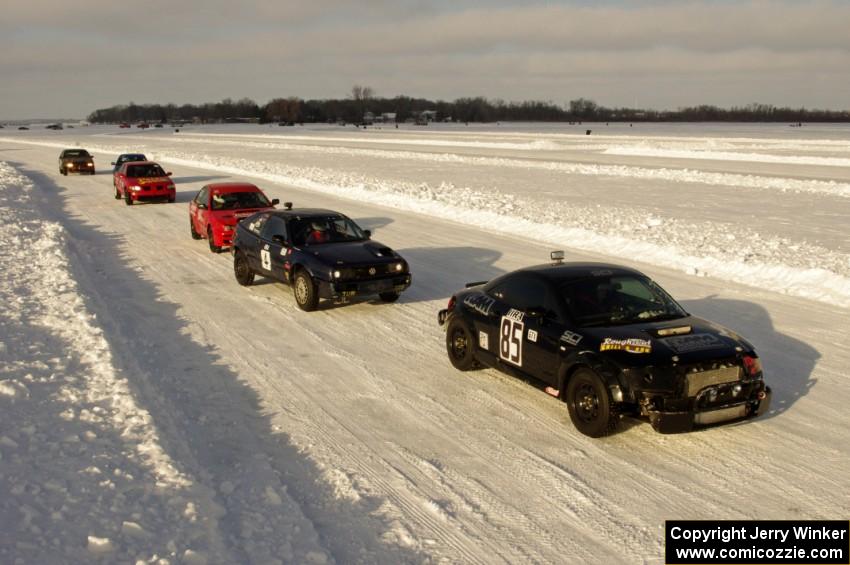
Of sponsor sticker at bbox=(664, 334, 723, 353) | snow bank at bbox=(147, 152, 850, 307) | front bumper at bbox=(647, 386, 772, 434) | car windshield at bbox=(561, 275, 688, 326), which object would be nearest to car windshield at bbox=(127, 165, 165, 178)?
snow bank at bbox=(147, 152, 850, 307)

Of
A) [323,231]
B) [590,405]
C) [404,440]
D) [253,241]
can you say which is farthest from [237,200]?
[590,405]

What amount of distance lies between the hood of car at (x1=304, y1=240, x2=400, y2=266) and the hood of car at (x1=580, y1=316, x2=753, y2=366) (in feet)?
17.3

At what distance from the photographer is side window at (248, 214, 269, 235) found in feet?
44.3

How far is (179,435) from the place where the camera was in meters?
6.87

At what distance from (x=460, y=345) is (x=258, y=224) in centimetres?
612

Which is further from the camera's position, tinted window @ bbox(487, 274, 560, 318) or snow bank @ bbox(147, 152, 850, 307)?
snow bank @ bbox(147, 152, 850, 307)

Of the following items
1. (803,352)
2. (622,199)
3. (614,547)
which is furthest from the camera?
(622,199)

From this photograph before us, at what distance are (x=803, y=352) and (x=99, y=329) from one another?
925 centimetres

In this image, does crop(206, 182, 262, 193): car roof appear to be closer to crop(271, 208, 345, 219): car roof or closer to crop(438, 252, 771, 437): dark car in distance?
crop(271, 208, 345, 219): car roof

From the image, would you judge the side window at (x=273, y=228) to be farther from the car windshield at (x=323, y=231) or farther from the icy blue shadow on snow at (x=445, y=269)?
the icy blue shadow on snow at (x=445, y=269)

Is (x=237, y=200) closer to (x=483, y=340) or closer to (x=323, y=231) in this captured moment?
(x=323, y=231)

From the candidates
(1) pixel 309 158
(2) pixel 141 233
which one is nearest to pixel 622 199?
(2) pixel 141 233

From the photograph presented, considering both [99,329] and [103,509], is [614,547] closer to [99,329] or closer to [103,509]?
[103,509]

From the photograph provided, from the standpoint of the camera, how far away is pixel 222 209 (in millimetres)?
17000
